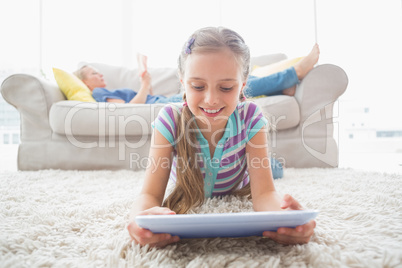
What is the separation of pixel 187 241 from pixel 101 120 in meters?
1.21

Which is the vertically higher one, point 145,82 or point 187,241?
point 145,82

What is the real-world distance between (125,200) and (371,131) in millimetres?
3224

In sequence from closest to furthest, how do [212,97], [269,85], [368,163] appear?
1. [212,97]
2. [269,85]
3. [368,163]

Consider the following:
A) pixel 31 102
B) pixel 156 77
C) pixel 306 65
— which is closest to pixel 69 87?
pixel 31 102

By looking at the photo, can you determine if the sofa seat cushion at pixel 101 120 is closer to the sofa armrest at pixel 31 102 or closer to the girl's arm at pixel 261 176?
the sofa armrest at pixel 31 102

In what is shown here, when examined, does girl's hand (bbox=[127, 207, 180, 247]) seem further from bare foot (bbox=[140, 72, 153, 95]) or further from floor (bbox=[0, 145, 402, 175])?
bare foot (bbox=[140, 72, 153, 95])

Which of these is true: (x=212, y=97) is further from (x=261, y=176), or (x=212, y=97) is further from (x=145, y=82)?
(x=145, y=82)

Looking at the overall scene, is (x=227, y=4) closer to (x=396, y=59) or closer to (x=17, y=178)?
(x=396, y=59)

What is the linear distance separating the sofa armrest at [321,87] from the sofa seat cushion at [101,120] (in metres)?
0.88

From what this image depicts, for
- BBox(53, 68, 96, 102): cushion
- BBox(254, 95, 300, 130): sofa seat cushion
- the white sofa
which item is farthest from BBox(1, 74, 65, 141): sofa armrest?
BBox(254, 95, 300, 130): sofa seat cushion

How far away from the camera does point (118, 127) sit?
1.57 metres

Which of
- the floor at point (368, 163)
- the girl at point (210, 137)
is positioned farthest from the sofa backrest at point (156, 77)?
the girl at point (210, 137)

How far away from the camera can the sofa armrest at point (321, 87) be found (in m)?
1.54

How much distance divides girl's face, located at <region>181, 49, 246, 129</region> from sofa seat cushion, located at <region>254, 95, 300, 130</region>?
2.86 feet
